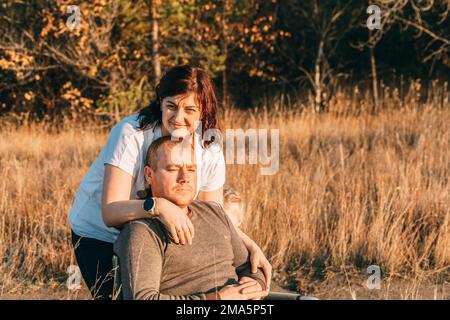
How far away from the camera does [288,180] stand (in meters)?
5.68

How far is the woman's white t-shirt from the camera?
2766 mm

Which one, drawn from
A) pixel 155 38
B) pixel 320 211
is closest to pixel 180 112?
pixel 320 211

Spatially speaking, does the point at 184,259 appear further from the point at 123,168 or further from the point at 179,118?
the point at 179,118

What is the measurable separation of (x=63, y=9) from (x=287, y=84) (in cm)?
599

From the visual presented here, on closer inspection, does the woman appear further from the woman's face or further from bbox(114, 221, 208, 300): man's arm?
bbox(114, 221, 208, 300): man's arm

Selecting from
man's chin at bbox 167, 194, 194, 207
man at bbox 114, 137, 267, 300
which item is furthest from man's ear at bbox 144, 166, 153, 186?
man's chin at bbox 167, 194, 194, 207

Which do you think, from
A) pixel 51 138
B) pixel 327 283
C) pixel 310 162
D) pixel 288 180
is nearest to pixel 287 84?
pixel 51 138

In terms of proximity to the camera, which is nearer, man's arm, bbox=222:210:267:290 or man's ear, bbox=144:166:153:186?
man's ear, bbox=144:166:153:186

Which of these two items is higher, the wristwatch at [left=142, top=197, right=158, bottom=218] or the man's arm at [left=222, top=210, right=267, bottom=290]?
the wristwatch at [left=142, top=197, right=158, bottom=218]

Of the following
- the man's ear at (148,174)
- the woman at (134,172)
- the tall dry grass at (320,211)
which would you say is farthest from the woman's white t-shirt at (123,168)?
the tall dry grass at (320,211)

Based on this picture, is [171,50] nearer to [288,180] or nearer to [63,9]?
[63,9]

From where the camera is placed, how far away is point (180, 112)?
275 cm

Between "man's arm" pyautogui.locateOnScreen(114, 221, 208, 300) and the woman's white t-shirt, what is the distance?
0.46 meters

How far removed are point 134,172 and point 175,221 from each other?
520 millimetres
